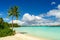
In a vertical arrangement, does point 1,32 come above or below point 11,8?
below

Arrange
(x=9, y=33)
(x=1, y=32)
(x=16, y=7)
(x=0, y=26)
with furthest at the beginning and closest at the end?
(x=16, y=7) → (x=0, y=26) → (x=9, y=33) → (x=1, y=32)

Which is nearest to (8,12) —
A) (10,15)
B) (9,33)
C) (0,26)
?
(10,15)

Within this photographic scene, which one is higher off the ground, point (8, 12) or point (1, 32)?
point (8, 12)

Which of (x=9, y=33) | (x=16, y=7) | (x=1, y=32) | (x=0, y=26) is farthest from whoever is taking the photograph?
(x=16, y=7)

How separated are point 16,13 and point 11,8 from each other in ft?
5.60

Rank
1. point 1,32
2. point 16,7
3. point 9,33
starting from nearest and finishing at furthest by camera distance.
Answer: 1. point 1,32
2. point 9,33
3. point 16,7

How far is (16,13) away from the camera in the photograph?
1373 inches

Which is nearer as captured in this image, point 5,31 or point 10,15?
point 5,31

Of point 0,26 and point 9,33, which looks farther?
point 0,26

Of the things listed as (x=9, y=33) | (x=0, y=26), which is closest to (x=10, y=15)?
(x=0, y=26)

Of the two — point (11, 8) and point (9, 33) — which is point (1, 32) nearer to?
point (9, 33)

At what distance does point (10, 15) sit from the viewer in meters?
34.7

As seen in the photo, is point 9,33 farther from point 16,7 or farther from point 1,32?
point 16,7

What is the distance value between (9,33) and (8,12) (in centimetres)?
1352
